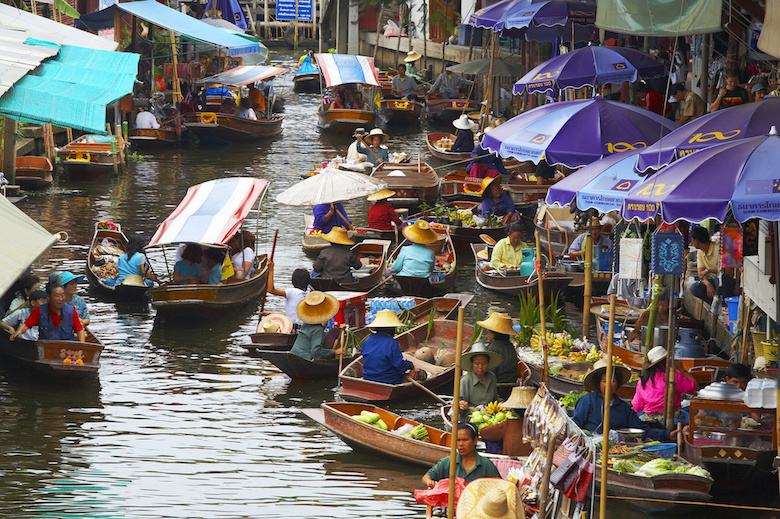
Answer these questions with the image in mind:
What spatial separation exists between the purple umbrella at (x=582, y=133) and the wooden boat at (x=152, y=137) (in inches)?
635

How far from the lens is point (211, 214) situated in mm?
13359

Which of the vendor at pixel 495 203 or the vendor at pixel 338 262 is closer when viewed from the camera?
the vendor at pixel 338 262

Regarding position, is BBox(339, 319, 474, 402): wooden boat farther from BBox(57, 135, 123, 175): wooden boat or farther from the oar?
BBox(57, 135, 123, 175): wooden boat

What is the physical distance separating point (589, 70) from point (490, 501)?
34.6ft

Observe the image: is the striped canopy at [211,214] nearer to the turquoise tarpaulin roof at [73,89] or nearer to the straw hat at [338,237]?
the straw hat at [338,237]

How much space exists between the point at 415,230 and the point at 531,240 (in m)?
4.47

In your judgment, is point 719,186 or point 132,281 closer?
point 719,186

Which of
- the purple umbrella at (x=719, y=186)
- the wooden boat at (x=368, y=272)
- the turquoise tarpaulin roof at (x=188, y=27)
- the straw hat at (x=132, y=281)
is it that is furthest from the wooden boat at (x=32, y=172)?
the purple umbrella at (x=719, y=186)

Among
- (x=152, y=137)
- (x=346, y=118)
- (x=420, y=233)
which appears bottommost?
(x=420, y=233)

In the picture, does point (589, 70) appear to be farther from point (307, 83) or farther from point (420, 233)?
point (307, 83)

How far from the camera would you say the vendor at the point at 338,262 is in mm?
13805

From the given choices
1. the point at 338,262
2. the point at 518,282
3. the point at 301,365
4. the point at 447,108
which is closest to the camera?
the point at 301,365

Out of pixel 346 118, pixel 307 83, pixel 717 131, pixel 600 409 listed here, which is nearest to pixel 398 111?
pixel 346 118

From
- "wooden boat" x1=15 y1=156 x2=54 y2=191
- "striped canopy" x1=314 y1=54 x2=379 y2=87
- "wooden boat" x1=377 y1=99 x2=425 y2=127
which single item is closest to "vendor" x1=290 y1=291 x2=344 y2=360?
"wooden boat" x1=15 y1=156 x2=54 y2=191
